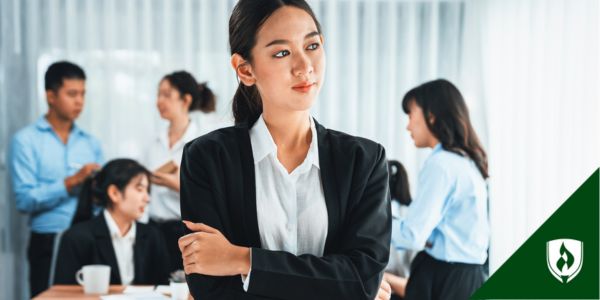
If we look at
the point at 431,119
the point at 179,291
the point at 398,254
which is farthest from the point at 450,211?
the point at 179,291

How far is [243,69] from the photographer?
142 cm

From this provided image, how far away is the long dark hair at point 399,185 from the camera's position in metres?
3.72

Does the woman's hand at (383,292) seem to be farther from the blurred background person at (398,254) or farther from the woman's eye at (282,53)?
the blurred background person at (398,254)

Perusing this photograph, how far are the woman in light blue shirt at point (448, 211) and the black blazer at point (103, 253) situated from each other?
1075 mm

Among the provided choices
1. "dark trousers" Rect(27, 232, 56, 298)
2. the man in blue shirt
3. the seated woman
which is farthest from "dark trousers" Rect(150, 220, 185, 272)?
"dark trousers" Rect(27, 232, 56, 298)

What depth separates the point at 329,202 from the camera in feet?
4.51

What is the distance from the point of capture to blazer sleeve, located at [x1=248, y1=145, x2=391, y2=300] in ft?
4.29

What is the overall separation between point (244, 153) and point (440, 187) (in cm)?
156

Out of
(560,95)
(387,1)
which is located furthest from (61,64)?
(560,95)

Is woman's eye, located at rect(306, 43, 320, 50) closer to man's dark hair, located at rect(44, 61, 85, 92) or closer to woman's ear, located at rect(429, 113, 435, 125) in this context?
woman's ear, located at rect(429, 113, 435, 125)

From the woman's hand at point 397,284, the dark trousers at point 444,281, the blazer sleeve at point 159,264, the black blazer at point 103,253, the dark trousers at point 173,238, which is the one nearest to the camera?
the dark trousers at point 444,281

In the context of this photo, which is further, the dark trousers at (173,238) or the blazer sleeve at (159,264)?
the dark trousers at (173,238)

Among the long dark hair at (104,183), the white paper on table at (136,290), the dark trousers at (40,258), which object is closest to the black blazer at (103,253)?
the long dark hair at (104,183)

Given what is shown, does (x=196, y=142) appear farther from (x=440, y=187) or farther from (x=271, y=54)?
(x=440, y=187)
